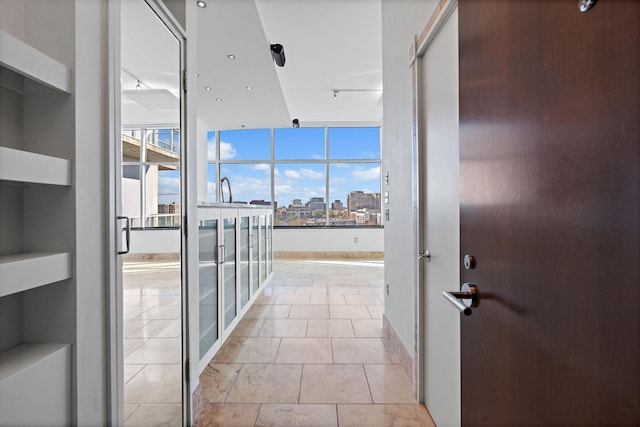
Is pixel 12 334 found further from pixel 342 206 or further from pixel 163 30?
pixel 342 206

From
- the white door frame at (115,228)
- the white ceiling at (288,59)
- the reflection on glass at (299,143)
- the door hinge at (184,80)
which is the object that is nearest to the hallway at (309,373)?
the white door frame at (115,228)

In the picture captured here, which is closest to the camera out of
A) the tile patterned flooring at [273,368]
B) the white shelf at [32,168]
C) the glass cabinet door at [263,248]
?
the white shelf at [32,168]

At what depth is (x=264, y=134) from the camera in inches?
313

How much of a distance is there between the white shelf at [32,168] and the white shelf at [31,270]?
199mm

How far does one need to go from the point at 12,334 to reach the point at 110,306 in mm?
236

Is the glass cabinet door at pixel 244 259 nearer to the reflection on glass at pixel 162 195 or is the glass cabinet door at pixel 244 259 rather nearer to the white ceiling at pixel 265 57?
the reflection on glass at pixel 162 195

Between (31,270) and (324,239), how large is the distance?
699cm

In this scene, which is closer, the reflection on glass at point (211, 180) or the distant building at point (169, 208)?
the distant building at point (169, 208)

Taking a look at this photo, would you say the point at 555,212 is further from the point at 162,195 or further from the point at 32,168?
the point at 162,195

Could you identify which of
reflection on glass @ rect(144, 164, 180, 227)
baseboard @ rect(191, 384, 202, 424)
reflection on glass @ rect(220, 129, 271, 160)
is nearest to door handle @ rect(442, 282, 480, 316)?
reflection on glass @ rect(144, 164, 180, 227)

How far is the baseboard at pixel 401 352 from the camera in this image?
1953mm

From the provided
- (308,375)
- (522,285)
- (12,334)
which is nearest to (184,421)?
(308,375)

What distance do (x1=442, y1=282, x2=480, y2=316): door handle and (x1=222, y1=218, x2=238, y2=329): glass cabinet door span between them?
6.37ft

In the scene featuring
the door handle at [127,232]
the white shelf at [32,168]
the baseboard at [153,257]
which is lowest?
the baseboard at [153,257]
